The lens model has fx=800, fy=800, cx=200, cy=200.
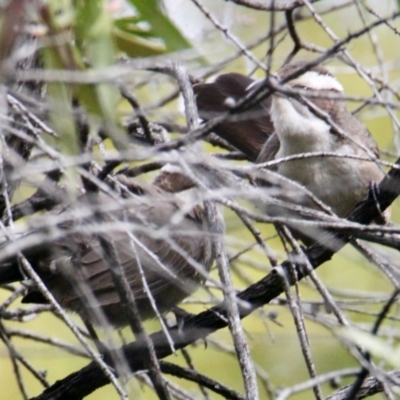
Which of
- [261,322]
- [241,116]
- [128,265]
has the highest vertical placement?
[241,116]

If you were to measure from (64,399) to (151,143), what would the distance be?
46.2 inches

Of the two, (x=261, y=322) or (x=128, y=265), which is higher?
(x=128, y=265)

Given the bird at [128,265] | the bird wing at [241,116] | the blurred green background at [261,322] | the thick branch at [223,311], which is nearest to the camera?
the thick branch at [223,311]

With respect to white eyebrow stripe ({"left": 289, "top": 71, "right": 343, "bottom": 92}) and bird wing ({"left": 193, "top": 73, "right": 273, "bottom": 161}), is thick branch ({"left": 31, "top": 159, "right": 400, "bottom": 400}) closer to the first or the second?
bird wing ({"left": 193, "top": 73, "right": 273, "bottom": 161})

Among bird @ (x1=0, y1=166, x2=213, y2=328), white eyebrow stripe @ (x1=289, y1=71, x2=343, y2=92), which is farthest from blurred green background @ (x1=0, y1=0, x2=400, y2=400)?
white eyebrow stripe @ (x1=289, y1=71, x2=343, y2=92)

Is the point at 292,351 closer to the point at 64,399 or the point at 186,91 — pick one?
the point at 64,399

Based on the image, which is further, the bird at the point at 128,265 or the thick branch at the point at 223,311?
the bird at the point at 128,265

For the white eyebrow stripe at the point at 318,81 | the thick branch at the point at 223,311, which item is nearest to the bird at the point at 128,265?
the thick branch at the point at 223,311

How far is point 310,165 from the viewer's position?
3859 mm

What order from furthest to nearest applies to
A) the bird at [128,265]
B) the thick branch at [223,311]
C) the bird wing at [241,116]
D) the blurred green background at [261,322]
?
the blurred green background at [261,322] → the bird wing at [241,116] → the bird at [128,265] → the thick branch at [223,311]

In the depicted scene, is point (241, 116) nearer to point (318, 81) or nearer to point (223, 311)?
point (318, 81)

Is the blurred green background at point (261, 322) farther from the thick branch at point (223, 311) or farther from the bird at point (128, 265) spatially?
the thick branch at point (223, 311)

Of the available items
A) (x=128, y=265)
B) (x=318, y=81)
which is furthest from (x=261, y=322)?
(x=318, y=81)

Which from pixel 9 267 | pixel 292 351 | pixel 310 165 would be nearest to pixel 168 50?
pixel 9 267
